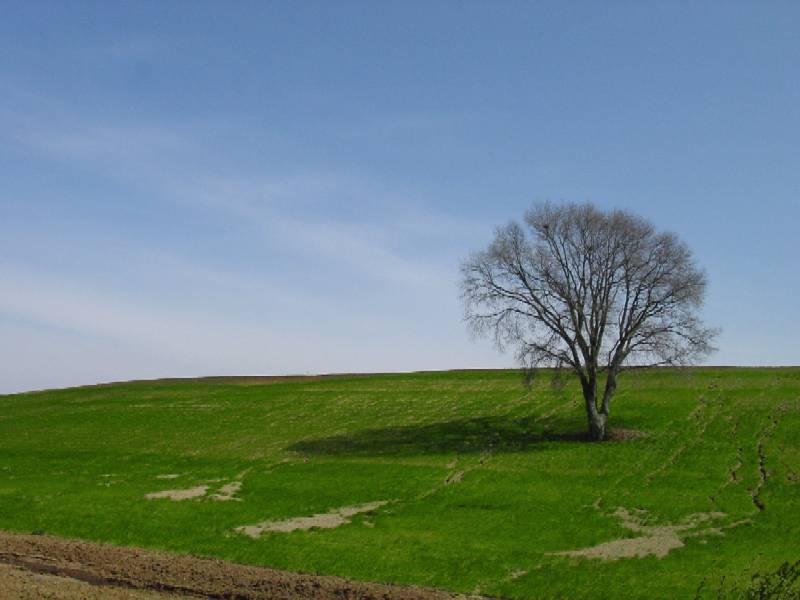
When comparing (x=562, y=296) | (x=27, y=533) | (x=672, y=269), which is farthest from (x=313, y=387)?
(x=27, y=533)

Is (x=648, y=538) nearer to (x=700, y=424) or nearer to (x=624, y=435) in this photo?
(x=624, y=435)

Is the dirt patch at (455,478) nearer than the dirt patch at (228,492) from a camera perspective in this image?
No

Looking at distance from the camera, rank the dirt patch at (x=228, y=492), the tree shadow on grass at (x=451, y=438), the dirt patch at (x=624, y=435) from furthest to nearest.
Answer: the dirt patch at (x=624, y=435) < the tree shadow on grass at (x=451, y=438) < the dirt patch at (x=228, y=492)

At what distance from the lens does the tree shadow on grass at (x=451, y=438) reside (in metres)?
54.6

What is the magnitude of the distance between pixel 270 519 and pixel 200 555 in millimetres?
6323

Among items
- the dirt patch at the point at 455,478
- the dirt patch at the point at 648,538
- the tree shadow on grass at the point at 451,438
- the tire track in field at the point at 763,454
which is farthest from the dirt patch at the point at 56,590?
the tire track in field at the point at 763,454

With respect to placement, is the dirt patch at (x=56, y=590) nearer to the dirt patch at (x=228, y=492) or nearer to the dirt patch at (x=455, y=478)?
the dirt patch at (x=228, y=492)

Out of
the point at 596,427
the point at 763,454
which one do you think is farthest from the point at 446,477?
the point at 763,454

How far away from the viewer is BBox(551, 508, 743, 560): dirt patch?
3164 cm

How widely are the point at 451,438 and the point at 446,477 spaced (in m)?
11.4

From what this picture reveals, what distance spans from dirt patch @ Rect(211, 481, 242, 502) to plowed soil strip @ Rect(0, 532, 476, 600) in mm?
9696

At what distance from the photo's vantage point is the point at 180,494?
1741 inches

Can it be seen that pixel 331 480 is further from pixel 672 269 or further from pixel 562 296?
pixel 672 269

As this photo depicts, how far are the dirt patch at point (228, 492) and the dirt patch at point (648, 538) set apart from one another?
19.2 meters
